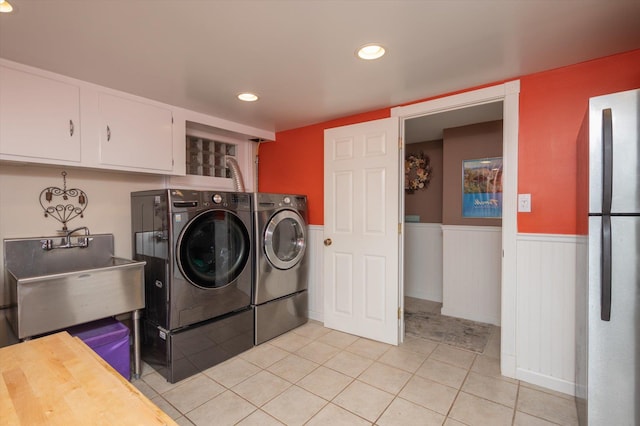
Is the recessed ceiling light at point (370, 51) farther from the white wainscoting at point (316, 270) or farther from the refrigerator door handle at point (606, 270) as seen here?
the white wainscoting at point (316, 270)

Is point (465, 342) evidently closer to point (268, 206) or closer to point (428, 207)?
point (428, 207)

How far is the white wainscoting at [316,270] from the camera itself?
3.32 meters

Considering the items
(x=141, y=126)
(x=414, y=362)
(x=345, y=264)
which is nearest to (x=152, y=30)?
(x=141, y=126)

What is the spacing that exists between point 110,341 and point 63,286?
50 centimetres

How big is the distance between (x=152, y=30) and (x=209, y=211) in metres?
1.23

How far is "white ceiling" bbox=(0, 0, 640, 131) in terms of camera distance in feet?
4.65

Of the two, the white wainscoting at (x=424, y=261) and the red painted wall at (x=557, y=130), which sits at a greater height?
the red painted wall at (x=557, y=130)

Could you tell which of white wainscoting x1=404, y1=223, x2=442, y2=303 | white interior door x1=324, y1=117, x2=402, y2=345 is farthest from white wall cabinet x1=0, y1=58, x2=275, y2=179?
white wainscoting x1=404, y1=223, x2=442, y2=303

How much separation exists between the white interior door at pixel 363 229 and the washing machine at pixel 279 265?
0.27 m

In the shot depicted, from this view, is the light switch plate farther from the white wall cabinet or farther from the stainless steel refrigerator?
the white wall cabinet

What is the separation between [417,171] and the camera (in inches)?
164

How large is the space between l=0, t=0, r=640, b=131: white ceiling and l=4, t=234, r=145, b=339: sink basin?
4.26 feet

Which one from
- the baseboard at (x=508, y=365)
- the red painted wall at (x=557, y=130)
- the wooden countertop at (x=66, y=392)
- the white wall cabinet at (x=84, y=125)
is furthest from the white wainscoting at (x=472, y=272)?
the wooden countertop at (x=66, y=392)

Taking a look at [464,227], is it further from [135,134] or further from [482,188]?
[135,134]
